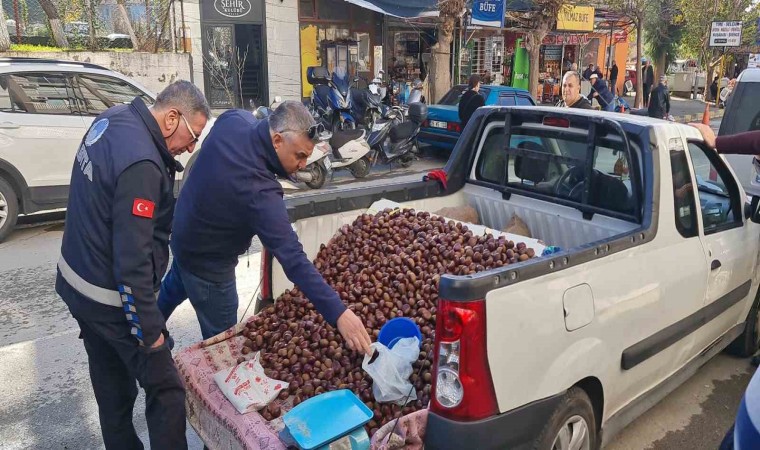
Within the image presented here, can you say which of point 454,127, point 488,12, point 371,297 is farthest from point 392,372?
point 488,12

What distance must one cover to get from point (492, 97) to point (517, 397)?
1088 cm

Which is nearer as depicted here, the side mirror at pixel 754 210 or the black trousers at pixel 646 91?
the side mirror at pixel 754 210

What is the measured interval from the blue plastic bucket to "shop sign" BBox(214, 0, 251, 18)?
589 inches

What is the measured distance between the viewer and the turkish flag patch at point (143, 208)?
2.65 metres

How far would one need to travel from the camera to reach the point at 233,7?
53.9ft

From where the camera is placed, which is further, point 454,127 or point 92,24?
point 92,24

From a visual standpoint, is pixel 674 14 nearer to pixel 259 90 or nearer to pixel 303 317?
pixel 259 90

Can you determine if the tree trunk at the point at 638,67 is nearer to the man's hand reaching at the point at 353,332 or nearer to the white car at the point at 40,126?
the white car at the point at 40,126

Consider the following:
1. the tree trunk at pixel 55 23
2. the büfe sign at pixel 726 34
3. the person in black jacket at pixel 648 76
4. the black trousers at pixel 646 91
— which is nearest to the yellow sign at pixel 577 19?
the person in black jacket at pixel 648 76

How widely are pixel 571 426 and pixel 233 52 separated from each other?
15694 mm

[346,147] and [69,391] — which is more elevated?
[346,147]

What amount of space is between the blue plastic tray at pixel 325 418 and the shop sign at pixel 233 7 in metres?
15.3

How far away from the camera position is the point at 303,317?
3535 millimetres

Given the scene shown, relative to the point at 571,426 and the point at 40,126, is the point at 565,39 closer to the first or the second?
the point at 40,126
